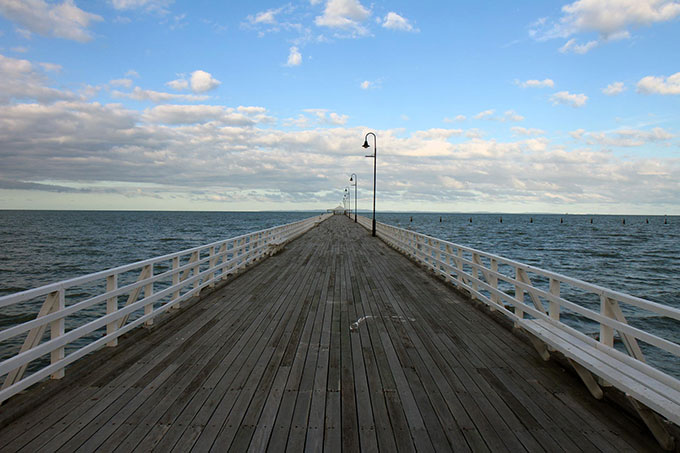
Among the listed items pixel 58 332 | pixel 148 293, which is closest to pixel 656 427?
pixel 58 332

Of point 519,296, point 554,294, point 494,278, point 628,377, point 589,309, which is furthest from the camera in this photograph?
point 494,278

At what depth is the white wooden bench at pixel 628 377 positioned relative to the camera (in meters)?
2.93

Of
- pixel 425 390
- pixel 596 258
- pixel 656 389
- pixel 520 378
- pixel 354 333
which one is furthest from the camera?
pixel 596 258

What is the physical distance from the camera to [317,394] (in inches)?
151

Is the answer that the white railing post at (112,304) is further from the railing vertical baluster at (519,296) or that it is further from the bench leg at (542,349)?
the railing vertical baluster at (519,296)

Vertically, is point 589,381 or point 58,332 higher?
point 58,332

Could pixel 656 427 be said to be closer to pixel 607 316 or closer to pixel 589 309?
pixel 607 316

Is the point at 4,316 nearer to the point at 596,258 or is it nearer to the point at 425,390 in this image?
the point at 425,390

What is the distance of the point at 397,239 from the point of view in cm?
1759

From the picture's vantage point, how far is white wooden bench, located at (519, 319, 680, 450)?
2.93 m

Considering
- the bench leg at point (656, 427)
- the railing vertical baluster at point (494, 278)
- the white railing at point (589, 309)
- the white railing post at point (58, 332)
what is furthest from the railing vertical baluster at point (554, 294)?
the white railing post at point (58, 332)

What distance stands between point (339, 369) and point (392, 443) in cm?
146

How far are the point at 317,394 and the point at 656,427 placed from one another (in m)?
2.81

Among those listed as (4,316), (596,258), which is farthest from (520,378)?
(596,258)
